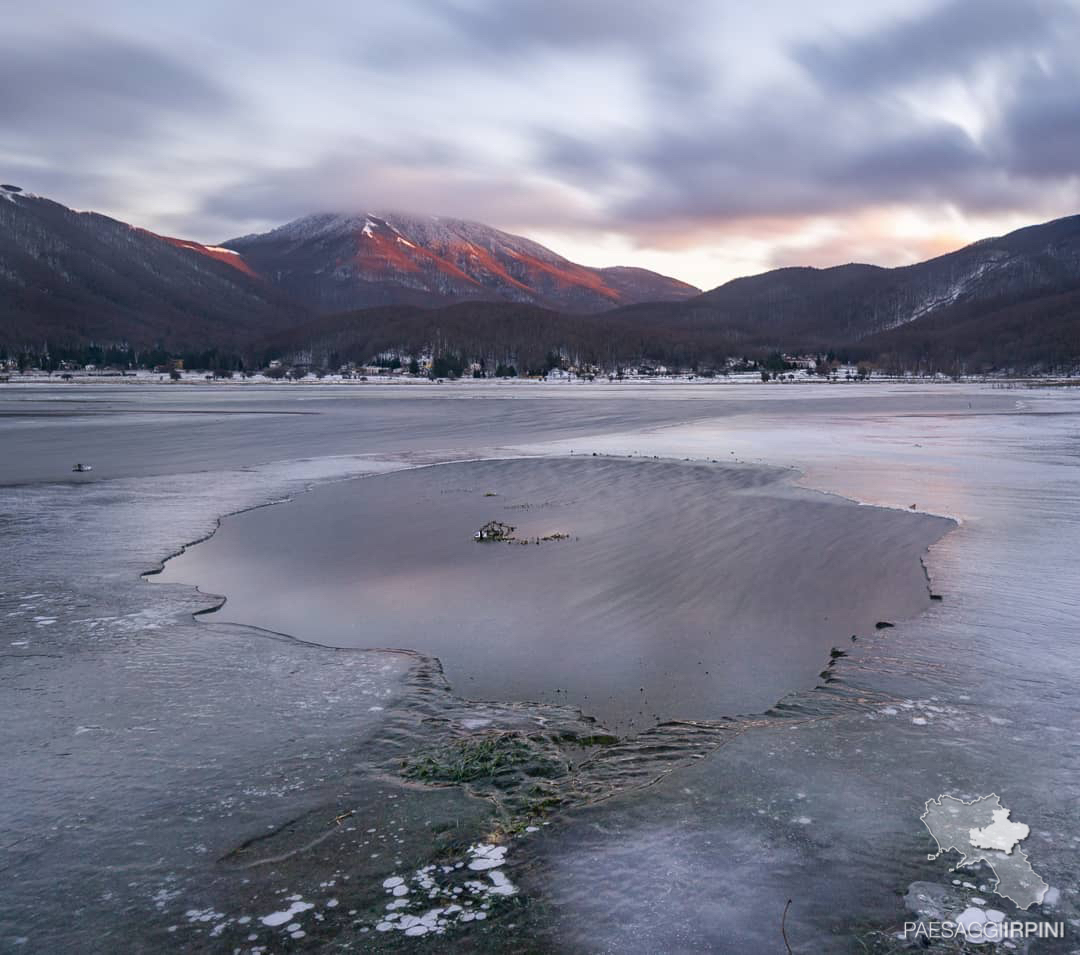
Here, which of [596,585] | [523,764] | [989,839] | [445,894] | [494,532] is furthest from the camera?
[494,532]

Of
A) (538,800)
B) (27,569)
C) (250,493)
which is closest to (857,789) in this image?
(538,800)

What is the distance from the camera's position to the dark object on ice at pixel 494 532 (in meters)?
15.3

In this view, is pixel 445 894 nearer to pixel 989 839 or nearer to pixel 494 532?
pixel 989 839

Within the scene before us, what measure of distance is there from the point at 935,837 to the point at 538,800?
2.79 metres

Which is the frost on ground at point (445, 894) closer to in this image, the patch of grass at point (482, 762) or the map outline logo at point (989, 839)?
the patch of grass at point (482, 762)

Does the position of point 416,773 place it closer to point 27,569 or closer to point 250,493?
point 27,569

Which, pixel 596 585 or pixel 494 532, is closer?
pixel 596 585

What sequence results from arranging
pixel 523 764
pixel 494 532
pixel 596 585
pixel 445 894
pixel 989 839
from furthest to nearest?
1. pixel 494 532
2. pixel 596 585
3. pixel 523 764
4. pixel 989 839
5. pixel 445 894

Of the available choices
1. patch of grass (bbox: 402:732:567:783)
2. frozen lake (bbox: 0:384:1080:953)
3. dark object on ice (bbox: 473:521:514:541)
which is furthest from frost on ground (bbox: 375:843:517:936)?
dark object on ice (bbox: 473:521:514:541)

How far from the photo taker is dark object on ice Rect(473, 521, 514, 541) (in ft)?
50.1

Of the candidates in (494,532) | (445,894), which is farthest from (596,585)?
(445,894)

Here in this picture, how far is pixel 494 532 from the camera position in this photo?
50.6 ft

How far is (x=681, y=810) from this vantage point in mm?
5789

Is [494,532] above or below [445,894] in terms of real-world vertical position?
above
